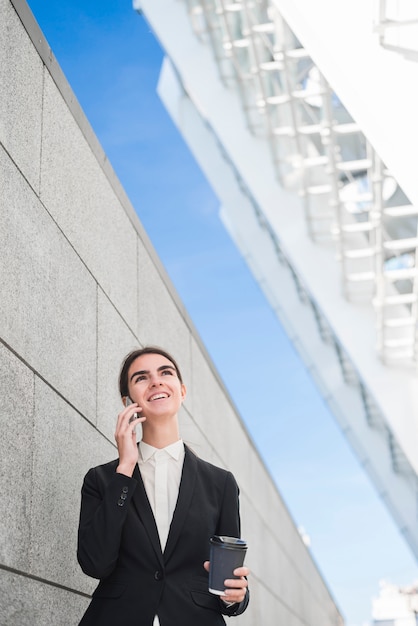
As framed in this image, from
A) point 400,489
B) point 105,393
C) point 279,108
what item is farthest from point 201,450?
point 400,489

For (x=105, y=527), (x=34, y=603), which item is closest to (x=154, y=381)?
(x=105, y=527)

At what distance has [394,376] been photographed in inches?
480

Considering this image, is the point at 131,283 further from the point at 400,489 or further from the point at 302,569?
the point at 400,489

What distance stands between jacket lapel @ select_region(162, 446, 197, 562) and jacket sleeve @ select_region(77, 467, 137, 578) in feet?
0.60

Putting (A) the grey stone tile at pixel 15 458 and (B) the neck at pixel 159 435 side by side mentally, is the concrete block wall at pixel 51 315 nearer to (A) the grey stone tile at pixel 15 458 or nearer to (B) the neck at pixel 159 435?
A: (A) the grey stone tile at pixel 15 458

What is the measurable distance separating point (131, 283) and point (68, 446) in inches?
79.0

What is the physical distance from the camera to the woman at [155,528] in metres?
2.69

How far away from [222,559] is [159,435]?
0.64 meters

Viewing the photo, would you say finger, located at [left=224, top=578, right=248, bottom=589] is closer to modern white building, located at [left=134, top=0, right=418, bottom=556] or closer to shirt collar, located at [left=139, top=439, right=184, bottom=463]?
shirt collar, located at [left=139, top=439, right=184, bottom=463]

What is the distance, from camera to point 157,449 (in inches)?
122

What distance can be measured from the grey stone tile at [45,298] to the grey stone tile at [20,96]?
0.12 m

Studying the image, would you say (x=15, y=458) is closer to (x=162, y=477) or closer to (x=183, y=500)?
(x=162, y=477)

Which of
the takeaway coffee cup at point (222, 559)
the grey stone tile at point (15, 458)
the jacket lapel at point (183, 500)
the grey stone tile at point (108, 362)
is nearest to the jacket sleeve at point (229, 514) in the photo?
the jacket lapel at point (183, 500)

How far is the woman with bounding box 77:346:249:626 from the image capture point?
8.83 ft
